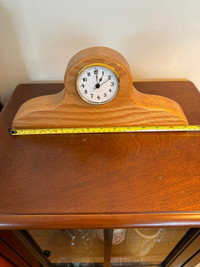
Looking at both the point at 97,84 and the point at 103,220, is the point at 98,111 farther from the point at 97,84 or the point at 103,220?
the point at 103,220

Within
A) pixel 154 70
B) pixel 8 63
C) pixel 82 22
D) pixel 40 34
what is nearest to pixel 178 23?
pixel 154 70

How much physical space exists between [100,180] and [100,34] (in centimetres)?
49

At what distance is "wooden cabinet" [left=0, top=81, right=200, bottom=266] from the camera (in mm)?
478

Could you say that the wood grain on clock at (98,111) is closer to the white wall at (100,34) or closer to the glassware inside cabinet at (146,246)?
the white wall at (100,34)

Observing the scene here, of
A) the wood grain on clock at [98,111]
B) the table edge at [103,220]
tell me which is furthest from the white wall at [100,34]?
the table edge at [103,220]

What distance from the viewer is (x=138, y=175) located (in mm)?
547

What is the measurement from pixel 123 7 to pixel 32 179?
1.87 feet

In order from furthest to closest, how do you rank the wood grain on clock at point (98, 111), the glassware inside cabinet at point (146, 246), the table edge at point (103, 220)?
the glassware inside cabinet at point (146, 246) → the wood grain on clock at point (98, 111) → the table edge at point (103, 220)

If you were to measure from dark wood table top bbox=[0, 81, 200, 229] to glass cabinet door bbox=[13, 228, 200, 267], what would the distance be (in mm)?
247

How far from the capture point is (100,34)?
0.74 metres

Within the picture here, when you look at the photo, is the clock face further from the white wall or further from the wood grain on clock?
the white wall

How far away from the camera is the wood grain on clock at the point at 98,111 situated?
604mm

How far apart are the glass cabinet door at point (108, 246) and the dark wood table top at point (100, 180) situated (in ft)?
0.81

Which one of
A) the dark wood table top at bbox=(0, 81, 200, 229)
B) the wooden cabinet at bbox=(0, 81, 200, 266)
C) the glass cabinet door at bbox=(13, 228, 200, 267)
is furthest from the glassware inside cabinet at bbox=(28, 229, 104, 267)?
the dark wood table top at bbox=(0, 81, 200, 229)
